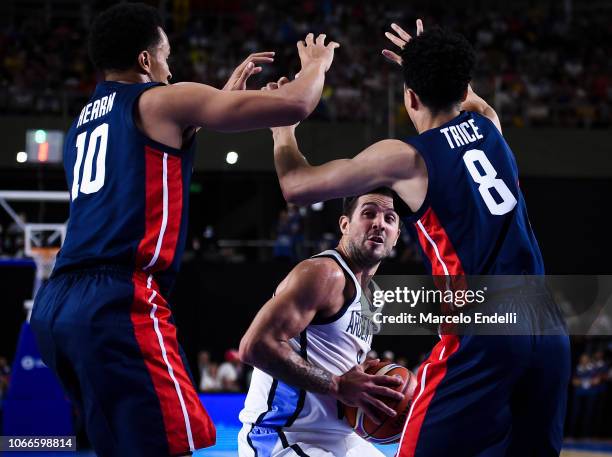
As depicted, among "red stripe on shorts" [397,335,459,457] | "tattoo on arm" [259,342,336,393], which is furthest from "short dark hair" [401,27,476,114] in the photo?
"tattoo on arm" [259,342,336,393]

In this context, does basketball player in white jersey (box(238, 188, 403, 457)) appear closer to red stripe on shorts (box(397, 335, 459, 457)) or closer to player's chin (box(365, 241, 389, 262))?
player's chin (box(365, 241, 389, 262))

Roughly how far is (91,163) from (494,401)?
1.80m

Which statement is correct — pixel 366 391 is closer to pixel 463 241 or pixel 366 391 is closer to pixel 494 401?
pixel 494 401

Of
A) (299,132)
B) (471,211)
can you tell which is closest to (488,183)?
(471,211)

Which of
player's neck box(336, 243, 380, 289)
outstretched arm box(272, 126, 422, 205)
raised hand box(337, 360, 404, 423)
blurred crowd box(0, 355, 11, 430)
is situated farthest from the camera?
blurred crowd box(0, 355, 11, 430)

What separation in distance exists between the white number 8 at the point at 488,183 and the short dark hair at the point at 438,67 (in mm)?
292

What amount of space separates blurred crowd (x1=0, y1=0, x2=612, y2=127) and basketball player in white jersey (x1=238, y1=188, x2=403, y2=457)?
11.5 m

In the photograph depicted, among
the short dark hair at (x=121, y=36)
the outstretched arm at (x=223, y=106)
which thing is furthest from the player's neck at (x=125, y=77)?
the outstretched arm at (x=223, y=106)

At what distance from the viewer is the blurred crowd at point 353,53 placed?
56.5 feet

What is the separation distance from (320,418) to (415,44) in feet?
6.07

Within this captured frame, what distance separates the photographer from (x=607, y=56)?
2020cm

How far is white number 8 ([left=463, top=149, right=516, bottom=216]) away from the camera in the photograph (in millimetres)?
3266

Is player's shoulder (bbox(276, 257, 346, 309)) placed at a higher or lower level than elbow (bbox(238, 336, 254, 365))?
higher

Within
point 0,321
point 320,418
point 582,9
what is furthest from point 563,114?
point 320,418
